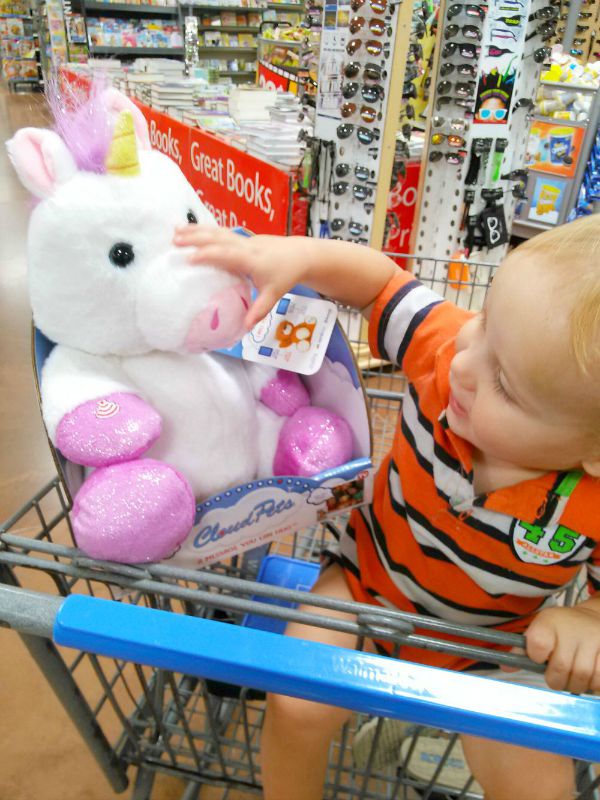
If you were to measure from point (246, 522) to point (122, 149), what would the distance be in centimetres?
43

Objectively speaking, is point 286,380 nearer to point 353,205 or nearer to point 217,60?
point 353,205

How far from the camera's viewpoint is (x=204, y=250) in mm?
619

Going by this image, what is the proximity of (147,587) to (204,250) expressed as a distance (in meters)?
0.35

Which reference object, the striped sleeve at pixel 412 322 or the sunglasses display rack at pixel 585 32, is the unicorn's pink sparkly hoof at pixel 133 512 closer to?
the striped sleeve at pixel 412 322

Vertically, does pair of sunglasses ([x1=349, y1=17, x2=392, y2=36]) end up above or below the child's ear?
above

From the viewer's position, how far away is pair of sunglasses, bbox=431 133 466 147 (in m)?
2.06

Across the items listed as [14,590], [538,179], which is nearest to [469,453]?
[14,590]

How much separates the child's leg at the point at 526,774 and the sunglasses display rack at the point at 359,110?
1734 mm

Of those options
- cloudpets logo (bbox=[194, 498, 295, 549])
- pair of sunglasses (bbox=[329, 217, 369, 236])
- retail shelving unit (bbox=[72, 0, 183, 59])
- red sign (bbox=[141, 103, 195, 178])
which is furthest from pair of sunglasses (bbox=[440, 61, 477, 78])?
retail shelving unit (bbox=[72, 0, 183, 59])

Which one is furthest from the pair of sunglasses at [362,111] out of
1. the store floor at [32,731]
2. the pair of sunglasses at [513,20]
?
the store floor at [32,731]

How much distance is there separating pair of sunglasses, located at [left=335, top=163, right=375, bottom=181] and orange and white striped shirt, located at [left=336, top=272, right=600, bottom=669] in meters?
1.32

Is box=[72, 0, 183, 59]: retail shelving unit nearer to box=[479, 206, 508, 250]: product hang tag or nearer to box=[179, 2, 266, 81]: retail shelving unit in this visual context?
box=[179, 2, 266, 81]: retail shelving unit

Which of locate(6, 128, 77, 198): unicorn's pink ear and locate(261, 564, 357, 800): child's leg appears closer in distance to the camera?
locate(6, 128, 77, 198): unicorn's pink ear

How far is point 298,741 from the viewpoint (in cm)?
73
